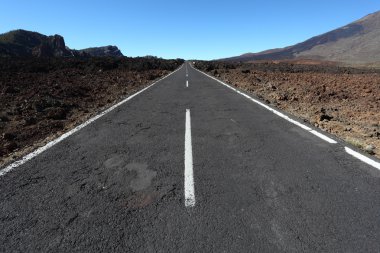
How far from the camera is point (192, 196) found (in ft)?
14.0

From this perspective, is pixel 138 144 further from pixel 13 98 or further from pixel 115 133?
pixel 13 98

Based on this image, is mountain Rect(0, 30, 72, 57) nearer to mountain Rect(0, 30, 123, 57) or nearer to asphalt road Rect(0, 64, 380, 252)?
mountain Rect(0, 30, 123, 57)

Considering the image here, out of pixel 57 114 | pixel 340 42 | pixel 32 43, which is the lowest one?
pixel 340 42

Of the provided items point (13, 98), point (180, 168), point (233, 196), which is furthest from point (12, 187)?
point (13, 98)

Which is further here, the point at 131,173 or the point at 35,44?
the point at 35,44

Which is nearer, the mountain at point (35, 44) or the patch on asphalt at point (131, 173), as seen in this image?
the patch on asphalt at point (131, 173)

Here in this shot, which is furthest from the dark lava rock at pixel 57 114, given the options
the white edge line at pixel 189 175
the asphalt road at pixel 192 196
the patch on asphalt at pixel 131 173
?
the patch on asphalt at pixel 131 173

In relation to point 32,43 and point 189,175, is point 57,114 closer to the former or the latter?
point 189,175

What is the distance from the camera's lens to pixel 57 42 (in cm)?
Answer: 9031

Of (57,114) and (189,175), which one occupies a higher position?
(189,175)

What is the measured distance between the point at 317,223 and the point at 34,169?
4.16 meters

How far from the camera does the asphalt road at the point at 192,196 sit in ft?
10.9

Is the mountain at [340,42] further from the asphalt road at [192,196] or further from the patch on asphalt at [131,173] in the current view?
the patch on asphalt at [131,173]

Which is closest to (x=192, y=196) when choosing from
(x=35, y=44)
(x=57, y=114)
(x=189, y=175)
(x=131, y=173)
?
(x=189, y=175)
